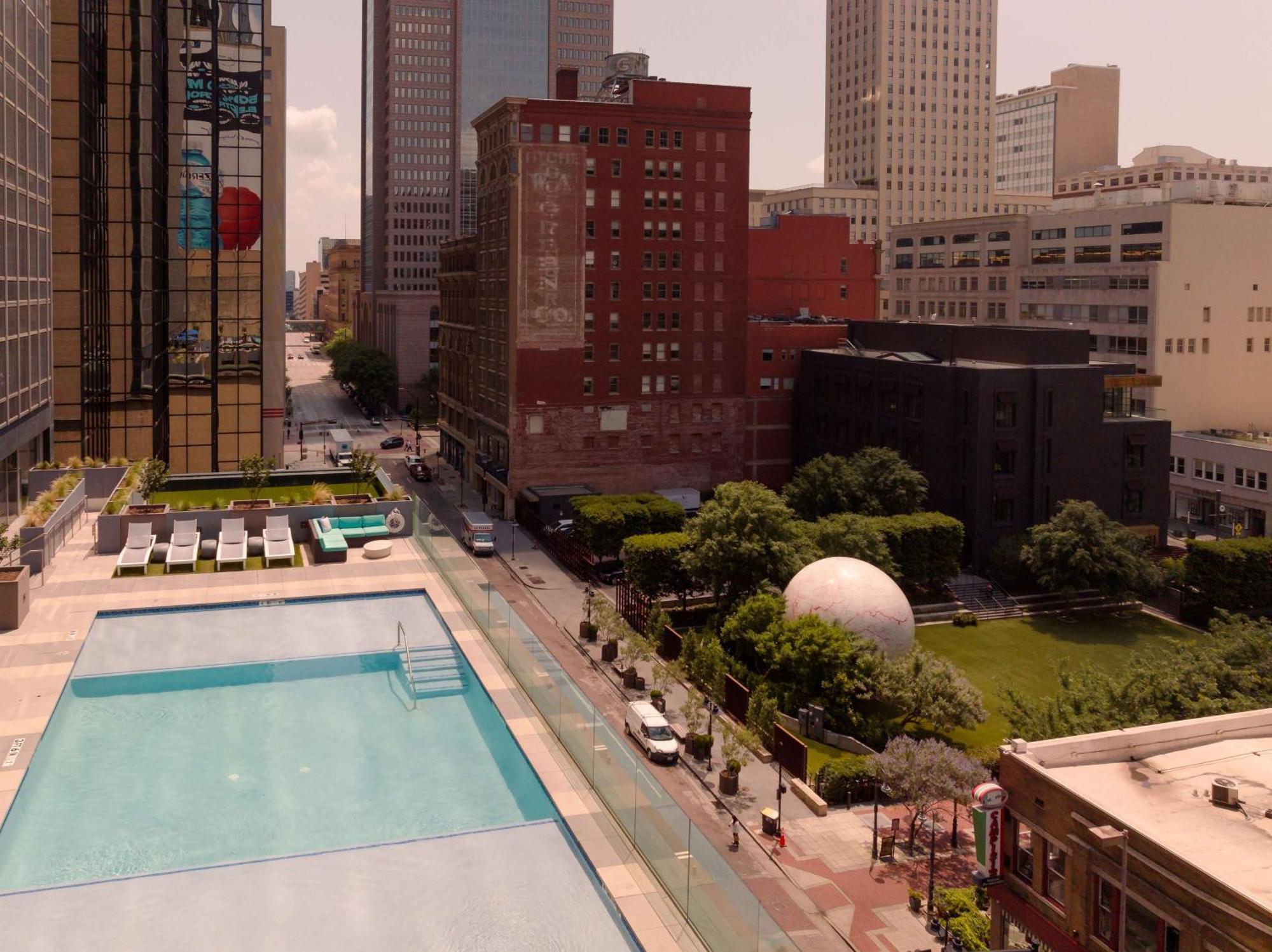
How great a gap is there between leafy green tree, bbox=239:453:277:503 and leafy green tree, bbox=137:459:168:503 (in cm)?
442

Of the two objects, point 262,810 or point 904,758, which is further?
point 904,758

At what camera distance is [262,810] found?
31.6m

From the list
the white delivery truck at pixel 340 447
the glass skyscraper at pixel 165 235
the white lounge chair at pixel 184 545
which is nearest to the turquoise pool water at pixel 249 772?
the white lounge chair at pixel 184 545

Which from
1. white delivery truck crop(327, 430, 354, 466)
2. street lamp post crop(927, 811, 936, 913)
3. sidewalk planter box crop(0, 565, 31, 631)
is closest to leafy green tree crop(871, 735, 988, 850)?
street lamp post crop(927, 811, 936, 913)

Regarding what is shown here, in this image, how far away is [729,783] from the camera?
40688 millimetres

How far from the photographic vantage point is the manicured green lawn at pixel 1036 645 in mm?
54469

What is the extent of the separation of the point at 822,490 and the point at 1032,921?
1893 inches

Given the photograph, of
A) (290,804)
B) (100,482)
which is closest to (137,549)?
(100,482)

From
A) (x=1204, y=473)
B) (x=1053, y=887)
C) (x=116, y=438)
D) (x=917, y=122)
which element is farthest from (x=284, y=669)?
(x=917, y=122)

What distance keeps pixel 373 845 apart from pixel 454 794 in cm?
471

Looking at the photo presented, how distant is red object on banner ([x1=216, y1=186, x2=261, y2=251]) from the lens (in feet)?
273

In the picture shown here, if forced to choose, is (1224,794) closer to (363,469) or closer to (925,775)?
(925,775)

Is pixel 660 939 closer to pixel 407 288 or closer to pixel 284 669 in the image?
pixel 284 669

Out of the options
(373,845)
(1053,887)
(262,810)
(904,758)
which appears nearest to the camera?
(1053,887)
